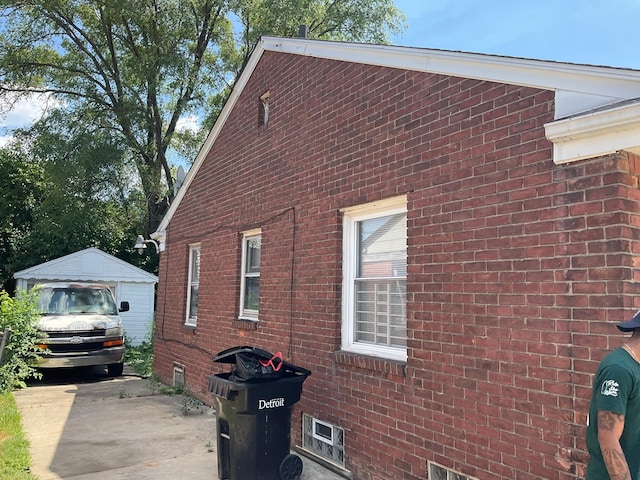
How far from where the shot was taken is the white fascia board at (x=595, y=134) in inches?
118

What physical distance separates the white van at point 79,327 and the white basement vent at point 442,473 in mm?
9122

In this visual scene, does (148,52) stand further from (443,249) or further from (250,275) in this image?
(443,249)

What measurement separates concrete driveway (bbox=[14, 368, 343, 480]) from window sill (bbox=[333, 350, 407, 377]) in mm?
1160

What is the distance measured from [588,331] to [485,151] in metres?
1.51

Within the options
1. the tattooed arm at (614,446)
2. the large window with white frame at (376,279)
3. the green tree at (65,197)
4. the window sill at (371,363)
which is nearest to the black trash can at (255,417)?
the window sill at (371,363)

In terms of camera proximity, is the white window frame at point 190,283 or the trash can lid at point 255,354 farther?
the white window frame at point 190,283

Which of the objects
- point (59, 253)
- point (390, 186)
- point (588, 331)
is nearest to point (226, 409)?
point (390, 186)

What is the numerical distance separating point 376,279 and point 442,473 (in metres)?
1.84

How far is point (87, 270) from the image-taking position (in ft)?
55.2

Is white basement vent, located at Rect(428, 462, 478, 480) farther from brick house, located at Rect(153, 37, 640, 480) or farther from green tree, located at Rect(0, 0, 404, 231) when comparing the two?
green tree, located at Rect(0, 0, 404, 231)

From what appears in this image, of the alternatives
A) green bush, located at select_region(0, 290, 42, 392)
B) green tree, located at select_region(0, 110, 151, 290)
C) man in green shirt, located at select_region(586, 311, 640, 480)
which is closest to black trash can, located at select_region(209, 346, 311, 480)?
man in green shirt, located at select_region(586, 311, 640, 480)

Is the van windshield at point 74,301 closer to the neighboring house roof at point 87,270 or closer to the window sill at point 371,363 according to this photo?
the neighboring house roof at point 87,270

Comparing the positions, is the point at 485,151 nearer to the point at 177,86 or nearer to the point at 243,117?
the point at 243,117

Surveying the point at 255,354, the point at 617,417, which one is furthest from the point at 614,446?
the point at 255,354
